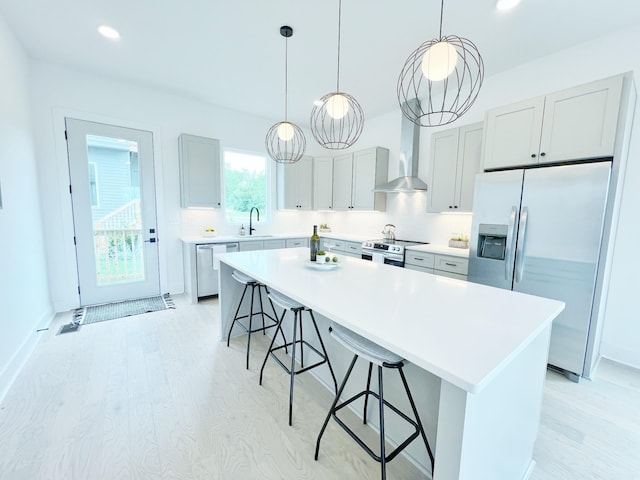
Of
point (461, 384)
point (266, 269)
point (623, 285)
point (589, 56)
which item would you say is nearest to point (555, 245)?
point (623, 285)

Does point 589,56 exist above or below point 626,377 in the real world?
above

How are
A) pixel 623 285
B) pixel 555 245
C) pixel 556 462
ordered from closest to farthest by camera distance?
pixel 556 462 → pixel 555 245 → pixel 623 285

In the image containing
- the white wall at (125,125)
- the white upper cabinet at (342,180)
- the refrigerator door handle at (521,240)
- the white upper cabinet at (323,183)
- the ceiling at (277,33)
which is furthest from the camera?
the white upper cabinet at (323,183)

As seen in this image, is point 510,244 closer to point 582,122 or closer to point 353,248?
point 582,122

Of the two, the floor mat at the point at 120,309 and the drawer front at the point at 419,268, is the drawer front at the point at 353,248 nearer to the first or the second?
the drawer front at the point at 419,268

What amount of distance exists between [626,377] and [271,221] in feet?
15.8

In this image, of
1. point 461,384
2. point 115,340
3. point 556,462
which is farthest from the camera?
point 115,340

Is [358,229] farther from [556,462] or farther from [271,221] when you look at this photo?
[556,462]

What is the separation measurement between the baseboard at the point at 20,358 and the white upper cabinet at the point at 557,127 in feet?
14.7

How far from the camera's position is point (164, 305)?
3.77 metres

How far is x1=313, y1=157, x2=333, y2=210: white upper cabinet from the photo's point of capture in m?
5.31

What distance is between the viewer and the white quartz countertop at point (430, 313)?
907 millimetres

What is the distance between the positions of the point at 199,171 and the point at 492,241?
3938 millimetres

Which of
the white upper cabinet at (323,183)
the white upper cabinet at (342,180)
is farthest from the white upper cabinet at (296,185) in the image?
the white upper cabinet at (342,180)
